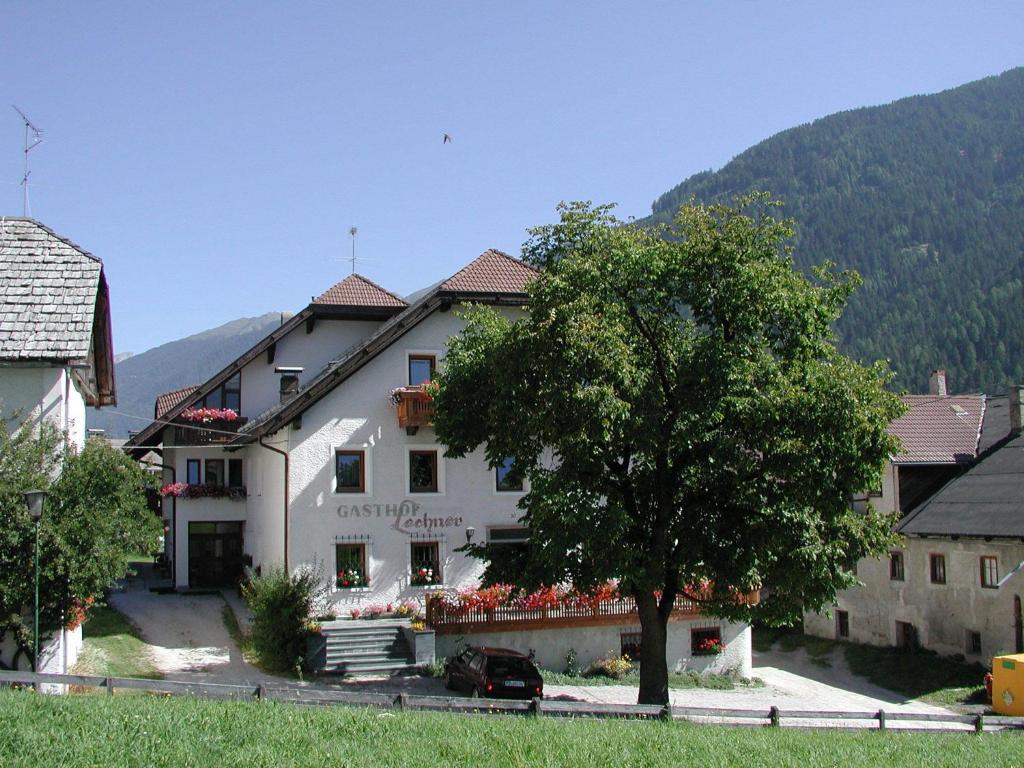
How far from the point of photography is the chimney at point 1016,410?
38.1 m

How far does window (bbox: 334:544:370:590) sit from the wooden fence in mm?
2645

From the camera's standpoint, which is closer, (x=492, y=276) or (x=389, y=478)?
(x=389, y=478)

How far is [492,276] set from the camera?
30.8 metres

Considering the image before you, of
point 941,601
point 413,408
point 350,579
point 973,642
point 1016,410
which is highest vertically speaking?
point 1016,410

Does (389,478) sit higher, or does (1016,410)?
(1016,410)

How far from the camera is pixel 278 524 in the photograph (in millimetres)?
29297

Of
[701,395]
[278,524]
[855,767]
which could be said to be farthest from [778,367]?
[278,524]

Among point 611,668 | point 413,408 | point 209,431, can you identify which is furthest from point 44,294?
point 611,668

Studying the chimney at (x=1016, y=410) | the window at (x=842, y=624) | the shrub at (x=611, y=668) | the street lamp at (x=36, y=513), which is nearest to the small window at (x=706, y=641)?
the shrub at (x=611, y=668)

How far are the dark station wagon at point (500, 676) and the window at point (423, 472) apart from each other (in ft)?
23.3

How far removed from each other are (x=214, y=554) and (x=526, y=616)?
14.9 meters

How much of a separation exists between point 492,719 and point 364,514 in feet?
46.5

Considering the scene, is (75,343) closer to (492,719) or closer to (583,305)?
(583,305)

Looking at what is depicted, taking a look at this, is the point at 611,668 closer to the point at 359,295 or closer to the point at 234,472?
the point at 359,295
